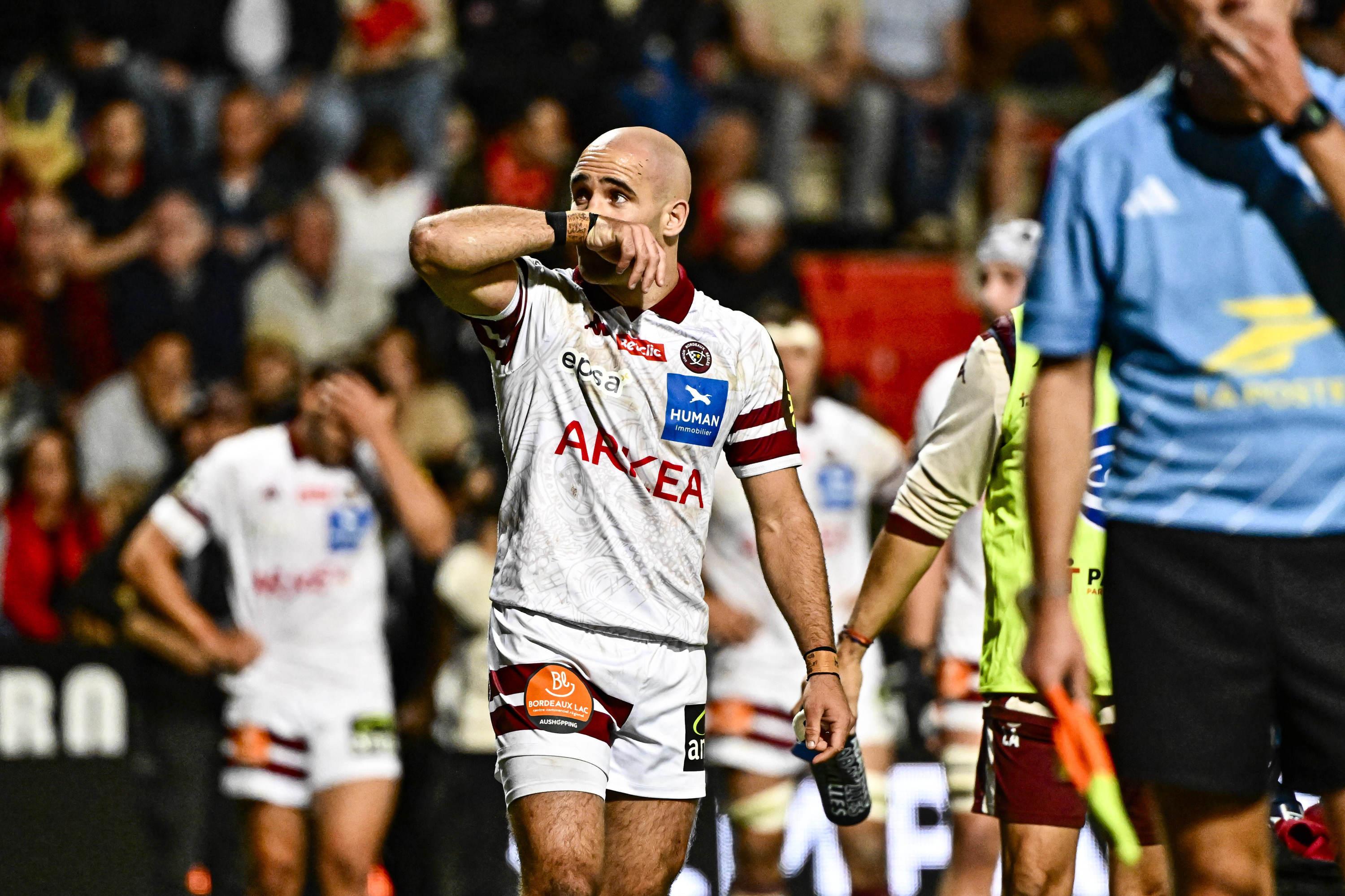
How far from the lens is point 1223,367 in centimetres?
346

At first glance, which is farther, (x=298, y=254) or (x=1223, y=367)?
(x=298, y=254)

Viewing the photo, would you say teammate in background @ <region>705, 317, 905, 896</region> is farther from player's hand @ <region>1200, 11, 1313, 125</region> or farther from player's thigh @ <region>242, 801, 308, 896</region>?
player's hand @ <region>1200, 11, 1313, 125</region>

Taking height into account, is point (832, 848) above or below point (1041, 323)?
below

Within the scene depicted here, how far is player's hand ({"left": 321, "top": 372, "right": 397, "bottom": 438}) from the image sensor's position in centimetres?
810

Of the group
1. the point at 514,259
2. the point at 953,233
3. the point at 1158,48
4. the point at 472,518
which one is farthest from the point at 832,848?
the point at 1158,48

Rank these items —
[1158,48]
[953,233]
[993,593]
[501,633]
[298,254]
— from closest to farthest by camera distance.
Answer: [501,633]
[993,593]
[298,254]
[953,233]
[1158,48]

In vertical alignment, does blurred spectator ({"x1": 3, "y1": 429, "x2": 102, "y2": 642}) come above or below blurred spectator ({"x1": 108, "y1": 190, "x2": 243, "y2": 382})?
below

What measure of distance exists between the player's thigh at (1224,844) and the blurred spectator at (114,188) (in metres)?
9.87

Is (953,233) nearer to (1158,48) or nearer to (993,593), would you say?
(1158,48)

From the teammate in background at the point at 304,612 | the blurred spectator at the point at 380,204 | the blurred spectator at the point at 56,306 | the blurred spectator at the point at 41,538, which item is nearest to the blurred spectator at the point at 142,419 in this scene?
the blurred spectator at the point at 56,306

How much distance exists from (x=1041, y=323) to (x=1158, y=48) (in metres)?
11.8

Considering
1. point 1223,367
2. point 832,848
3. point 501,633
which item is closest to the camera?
point 1223,367

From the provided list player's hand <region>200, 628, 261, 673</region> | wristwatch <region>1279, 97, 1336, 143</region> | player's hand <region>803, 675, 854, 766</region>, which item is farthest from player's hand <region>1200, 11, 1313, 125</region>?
player's hand <region>200, 628, 261, 673</region>

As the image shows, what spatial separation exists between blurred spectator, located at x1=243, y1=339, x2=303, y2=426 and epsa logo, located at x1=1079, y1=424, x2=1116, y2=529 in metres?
5.70
